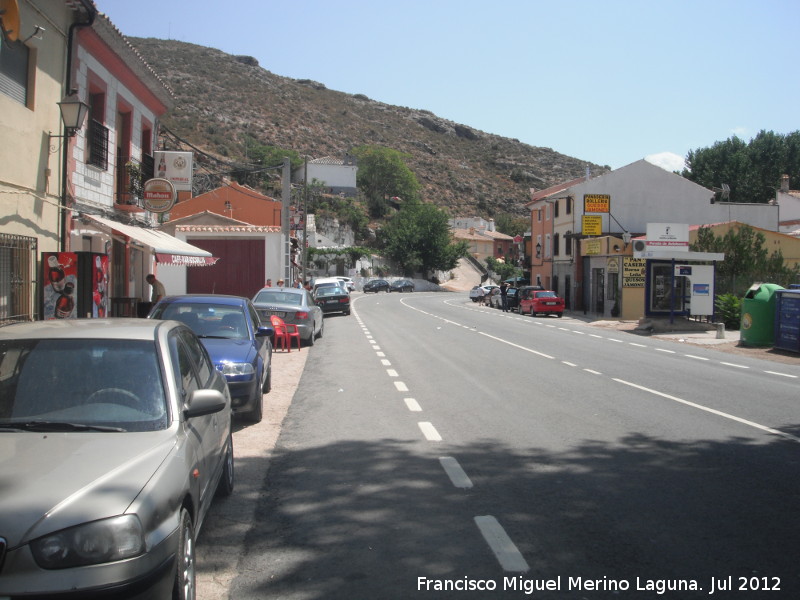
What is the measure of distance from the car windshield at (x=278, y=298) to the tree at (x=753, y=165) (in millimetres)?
53559

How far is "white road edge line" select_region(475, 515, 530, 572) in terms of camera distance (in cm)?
438

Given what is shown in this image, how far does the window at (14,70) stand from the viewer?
11273mm

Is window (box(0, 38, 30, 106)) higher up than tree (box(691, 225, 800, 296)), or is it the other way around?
window (box(0, 38, 30, 106))

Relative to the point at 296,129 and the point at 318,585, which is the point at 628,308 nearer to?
the point at 318,585

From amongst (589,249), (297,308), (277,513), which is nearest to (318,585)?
(277,513)

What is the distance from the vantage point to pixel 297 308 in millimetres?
18969

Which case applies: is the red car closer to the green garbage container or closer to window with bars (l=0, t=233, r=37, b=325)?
the green garbage container

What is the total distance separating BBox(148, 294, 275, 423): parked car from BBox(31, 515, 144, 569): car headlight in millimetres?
5235

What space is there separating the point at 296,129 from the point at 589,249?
83511mm

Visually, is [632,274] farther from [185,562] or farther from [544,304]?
[185,562]

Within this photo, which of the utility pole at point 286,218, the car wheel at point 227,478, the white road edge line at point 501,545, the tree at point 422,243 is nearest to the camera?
the white road edge line at point 501,545

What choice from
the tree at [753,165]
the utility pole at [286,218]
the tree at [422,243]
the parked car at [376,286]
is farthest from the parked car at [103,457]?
the tree at [422,243]

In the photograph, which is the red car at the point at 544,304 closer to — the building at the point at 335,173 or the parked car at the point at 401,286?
the parked car at the point at 401,286

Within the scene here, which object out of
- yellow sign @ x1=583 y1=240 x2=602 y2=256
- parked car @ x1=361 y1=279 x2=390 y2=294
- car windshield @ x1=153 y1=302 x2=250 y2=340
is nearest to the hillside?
parked car @ x1=361 y1=279 x2=390 y2=294
